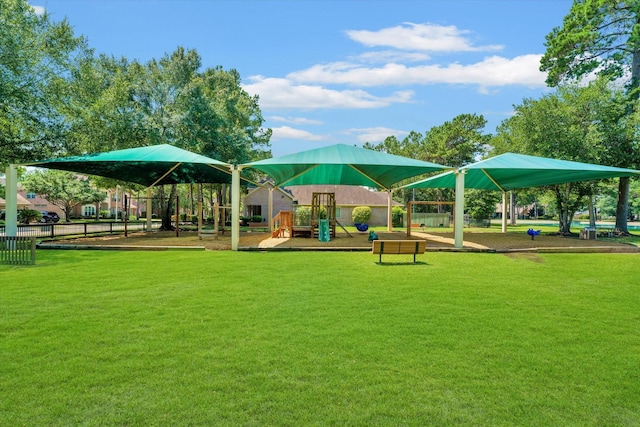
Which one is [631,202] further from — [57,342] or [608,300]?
[57,342]

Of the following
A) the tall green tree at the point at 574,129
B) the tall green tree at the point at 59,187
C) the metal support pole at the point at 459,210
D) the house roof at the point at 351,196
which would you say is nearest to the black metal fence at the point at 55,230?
the metal support pole at the point at 459,210

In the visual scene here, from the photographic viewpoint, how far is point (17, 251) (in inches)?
451

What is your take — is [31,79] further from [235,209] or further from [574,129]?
[574,129]

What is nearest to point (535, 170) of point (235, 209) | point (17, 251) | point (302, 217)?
point (235, 209)

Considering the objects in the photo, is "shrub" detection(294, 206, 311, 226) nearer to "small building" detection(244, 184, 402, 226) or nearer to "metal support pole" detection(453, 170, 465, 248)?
"small building" detection(244, 184, 402, 226)

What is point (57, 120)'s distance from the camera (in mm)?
18781

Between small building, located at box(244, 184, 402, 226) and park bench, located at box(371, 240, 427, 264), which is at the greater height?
small building, located at box(244, 184, 402, 226)

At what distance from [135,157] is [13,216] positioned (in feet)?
15.9

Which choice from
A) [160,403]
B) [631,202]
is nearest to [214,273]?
[160,403]

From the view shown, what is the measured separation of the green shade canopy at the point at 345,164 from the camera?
607 inches

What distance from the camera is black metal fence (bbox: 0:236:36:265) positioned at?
36.6 feet

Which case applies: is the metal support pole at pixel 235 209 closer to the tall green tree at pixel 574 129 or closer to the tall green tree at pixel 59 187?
the tall green tree at pixel 574 129

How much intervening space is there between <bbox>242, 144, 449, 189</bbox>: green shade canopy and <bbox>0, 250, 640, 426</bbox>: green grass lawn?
722 cm

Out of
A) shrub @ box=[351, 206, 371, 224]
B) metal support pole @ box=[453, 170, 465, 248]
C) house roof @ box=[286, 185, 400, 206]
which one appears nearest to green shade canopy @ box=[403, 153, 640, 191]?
metal support pole @ box=[453, 170, 465, 248]
